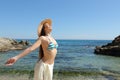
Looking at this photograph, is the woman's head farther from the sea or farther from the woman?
the sea

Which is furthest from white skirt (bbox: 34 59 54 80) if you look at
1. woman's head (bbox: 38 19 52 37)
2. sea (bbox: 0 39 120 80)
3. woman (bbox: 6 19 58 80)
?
sea (bbox: 0 39 120 80)

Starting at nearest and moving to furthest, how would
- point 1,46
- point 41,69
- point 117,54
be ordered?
1. point 41,69
2. point 117,54
3. point 1,46

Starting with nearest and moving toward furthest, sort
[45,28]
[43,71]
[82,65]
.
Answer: [43,71]
[45,28]
[82,65]

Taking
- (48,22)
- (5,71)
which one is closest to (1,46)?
(5,71)

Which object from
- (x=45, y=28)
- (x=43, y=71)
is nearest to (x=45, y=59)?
(x=43, y=71)

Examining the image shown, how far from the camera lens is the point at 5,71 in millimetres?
20266

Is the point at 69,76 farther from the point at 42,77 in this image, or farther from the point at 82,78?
the point at 42,77

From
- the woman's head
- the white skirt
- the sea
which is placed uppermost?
the woman's head

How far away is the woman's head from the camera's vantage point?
20.1 feet

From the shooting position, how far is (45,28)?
243 inches

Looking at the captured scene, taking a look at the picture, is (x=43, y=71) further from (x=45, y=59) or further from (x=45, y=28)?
(x=45, y=28)

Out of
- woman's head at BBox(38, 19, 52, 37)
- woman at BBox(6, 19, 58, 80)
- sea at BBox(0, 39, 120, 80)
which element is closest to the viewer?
woman at BBox(6, 19, 58, 80)

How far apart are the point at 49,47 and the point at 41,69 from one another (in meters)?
0.49

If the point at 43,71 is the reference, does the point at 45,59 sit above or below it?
above
